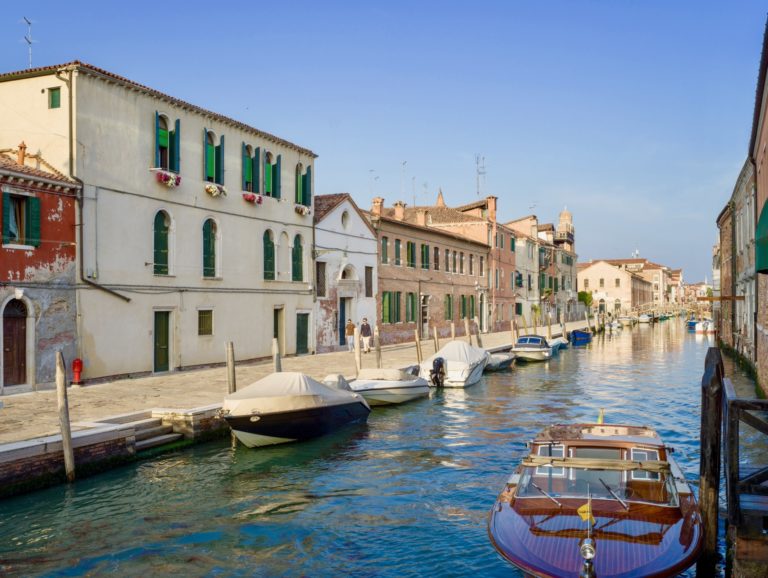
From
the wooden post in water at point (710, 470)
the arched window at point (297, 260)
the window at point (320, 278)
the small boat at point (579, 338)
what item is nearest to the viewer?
the wooden post in water at point (710, 470)

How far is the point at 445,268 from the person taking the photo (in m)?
40.4

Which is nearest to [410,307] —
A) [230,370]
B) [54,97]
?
[230,370]

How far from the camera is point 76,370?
16703 mm

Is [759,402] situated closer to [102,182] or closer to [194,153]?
[102,182]

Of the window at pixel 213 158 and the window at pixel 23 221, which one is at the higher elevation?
the window at pixel 213 158

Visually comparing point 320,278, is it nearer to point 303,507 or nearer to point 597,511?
point 303,507

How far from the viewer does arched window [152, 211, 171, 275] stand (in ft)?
64.7

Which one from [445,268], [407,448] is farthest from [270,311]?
[445,268]

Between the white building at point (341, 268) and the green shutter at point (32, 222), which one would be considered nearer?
the green shutter at point (32, 222)

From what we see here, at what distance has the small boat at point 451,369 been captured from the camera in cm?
2291

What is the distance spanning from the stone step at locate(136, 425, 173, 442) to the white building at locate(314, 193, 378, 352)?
1455 centimetres

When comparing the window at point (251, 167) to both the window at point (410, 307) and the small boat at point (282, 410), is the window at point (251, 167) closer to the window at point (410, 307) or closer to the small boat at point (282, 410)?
the small boat at point (282, 410)

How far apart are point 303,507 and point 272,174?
1691cm


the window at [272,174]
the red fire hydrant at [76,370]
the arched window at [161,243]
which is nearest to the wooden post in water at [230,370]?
the red fire hydrant at [76,370]
